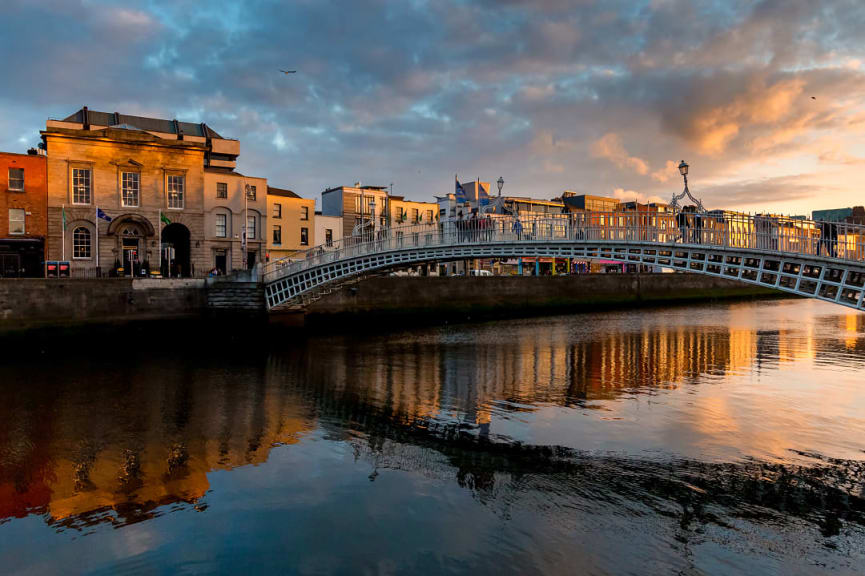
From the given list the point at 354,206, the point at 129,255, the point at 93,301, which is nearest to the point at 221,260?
the point at 129,255

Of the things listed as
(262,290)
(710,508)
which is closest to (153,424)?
(710,508)

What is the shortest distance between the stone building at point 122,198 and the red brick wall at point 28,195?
0.49 metres

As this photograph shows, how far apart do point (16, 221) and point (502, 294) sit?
3033cm

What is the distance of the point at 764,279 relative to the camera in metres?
→ 17.9

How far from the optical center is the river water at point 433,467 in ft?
22.5

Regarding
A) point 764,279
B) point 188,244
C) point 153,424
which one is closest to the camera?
point 153,424

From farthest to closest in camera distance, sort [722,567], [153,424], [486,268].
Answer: [486,268] → [153,424] → [722,567]

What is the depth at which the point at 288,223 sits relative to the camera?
45.2m

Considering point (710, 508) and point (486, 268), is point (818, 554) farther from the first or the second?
point (486, 268)

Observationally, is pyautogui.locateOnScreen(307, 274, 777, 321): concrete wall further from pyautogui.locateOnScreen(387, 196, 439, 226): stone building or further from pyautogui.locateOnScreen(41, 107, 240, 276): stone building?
pyautogui.locateOnScreen(387, 196, 439, 226): stone building

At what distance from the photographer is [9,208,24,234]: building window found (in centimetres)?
3216

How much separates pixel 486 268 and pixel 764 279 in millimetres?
42528

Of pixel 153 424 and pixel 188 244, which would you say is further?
pixel 188 244

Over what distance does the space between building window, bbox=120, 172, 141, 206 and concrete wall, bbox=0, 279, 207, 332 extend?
7.93 meters
